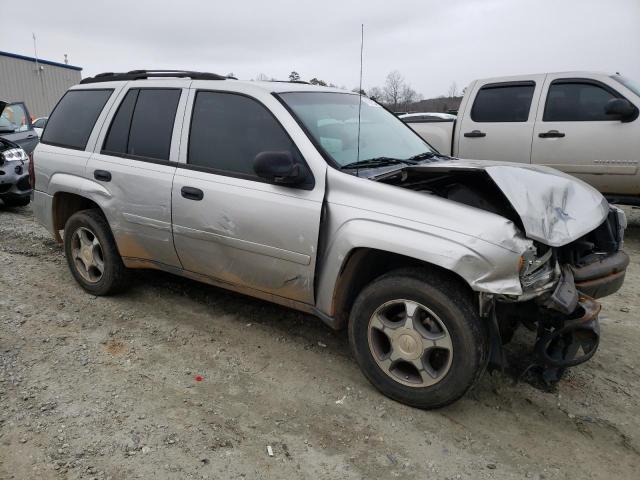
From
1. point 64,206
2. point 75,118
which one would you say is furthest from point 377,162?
point 64,206

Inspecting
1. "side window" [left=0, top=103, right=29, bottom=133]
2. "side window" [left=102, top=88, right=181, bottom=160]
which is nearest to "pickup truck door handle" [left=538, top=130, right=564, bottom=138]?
"side window" [left=102, top=88, right=181, bottom=160]

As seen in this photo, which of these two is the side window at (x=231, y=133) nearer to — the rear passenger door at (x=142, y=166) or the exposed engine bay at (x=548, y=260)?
the rear passenger door at (x=142, y=166)

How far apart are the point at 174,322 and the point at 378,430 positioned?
6.38 ft

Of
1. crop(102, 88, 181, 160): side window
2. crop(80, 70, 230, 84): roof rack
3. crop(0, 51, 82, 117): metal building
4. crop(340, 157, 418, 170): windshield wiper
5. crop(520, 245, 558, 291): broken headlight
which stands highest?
crop(0, 51, 82, 117): metal building

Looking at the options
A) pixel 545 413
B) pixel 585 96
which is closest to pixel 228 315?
pixel 545 413

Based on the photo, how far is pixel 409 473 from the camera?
238 centimetres

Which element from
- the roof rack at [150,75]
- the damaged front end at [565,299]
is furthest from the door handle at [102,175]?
the damaged front end at [565,299]

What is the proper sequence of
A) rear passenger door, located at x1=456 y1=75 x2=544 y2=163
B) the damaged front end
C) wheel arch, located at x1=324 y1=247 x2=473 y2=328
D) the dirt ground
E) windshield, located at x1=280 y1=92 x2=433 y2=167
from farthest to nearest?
1. rear passenger door, located at x1=456 y1=75 x2=544 y2=163
2. windshield, located at x1=280 y1=92 x2=433 y2=167
3. wheel arch, located at x1=324 y1=247 x2=473 y2=328
4. the damaged front end
5. the dirt ground

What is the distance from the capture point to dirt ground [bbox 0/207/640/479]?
2.43 m

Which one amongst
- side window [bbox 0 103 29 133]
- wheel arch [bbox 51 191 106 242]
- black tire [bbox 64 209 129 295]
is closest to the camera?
black tire [bbox 64 209 129 295]

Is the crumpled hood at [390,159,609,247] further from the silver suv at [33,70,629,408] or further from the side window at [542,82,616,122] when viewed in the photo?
the side window at [542,82,616,122]

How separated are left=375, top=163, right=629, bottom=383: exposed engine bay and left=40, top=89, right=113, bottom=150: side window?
8.59 ft

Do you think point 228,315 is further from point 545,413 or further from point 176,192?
point 545,413

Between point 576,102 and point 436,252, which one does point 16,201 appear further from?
point 576,102
